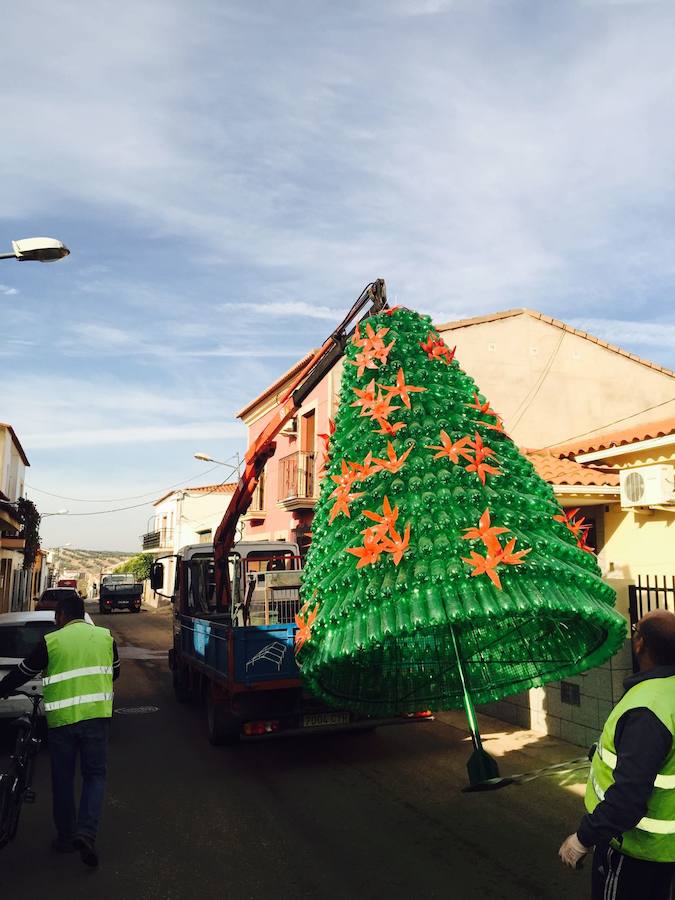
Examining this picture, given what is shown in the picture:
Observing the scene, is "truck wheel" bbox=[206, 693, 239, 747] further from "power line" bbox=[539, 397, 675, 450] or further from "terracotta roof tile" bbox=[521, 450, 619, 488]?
"power line" bbox=[539, 397, 675, 450]

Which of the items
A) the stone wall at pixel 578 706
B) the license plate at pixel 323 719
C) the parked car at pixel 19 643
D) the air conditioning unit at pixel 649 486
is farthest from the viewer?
the air conditioning unit at pixel 649 486

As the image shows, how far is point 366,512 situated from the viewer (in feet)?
13.1

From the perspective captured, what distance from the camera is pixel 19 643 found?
8500 mm

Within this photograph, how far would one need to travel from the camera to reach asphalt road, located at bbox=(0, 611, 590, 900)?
4535 mm

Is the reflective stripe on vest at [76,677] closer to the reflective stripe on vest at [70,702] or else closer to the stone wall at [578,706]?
the reflective stripe on vest at [70,702]

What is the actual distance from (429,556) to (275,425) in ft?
23.0

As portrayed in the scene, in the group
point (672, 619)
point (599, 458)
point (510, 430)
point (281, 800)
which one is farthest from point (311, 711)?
point (510, 430)

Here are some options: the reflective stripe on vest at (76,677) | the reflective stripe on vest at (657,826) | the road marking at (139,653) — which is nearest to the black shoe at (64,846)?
the reflective stripe on vest at (76,677)

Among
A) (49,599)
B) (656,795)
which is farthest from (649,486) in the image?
(49,599)

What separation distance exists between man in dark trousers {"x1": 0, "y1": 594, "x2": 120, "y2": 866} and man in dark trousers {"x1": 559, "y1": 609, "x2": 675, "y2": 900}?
136 inches

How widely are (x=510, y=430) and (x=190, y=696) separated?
989cm

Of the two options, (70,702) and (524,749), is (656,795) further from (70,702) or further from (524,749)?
(524,749)

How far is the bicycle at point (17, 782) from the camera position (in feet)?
15.8

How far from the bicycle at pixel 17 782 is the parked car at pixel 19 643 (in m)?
2.63
